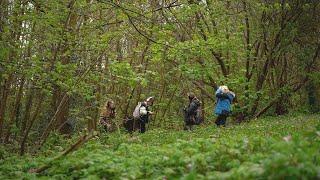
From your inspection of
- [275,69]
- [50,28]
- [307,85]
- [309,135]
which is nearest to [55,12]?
[50,28]

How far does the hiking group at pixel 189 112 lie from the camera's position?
55.7 ft

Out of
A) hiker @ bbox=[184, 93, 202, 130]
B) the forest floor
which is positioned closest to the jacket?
hiker @ bbox=[184, 93, 202, 130]

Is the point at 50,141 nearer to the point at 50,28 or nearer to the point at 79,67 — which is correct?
the point at 79,67

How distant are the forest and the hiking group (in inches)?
2.3

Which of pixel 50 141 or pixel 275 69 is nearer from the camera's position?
pixel 50 141

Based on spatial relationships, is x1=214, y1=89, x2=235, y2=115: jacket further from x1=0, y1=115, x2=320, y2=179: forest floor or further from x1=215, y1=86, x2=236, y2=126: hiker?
x1=0, y1=115, x2=320, y2=179: forest floor

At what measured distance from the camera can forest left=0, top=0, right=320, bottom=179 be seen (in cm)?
678

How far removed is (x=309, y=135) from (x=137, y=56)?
2235 centimetres

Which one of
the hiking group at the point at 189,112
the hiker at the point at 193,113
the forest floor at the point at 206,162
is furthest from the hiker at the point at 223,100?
the forest floor at the point at 206,162

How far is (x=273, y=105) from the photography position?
24422 millimetres

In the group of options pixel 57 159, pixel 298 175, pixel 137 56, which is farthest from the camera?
pixel 137 56

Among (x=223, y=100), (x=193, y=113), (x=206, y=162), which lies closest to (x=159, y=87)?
(x=193, y=113)

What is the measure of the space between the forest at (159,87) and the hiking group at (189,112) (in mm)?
58

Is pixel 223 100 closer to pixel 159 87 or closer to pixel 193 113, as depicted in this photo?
pixel 193 113
